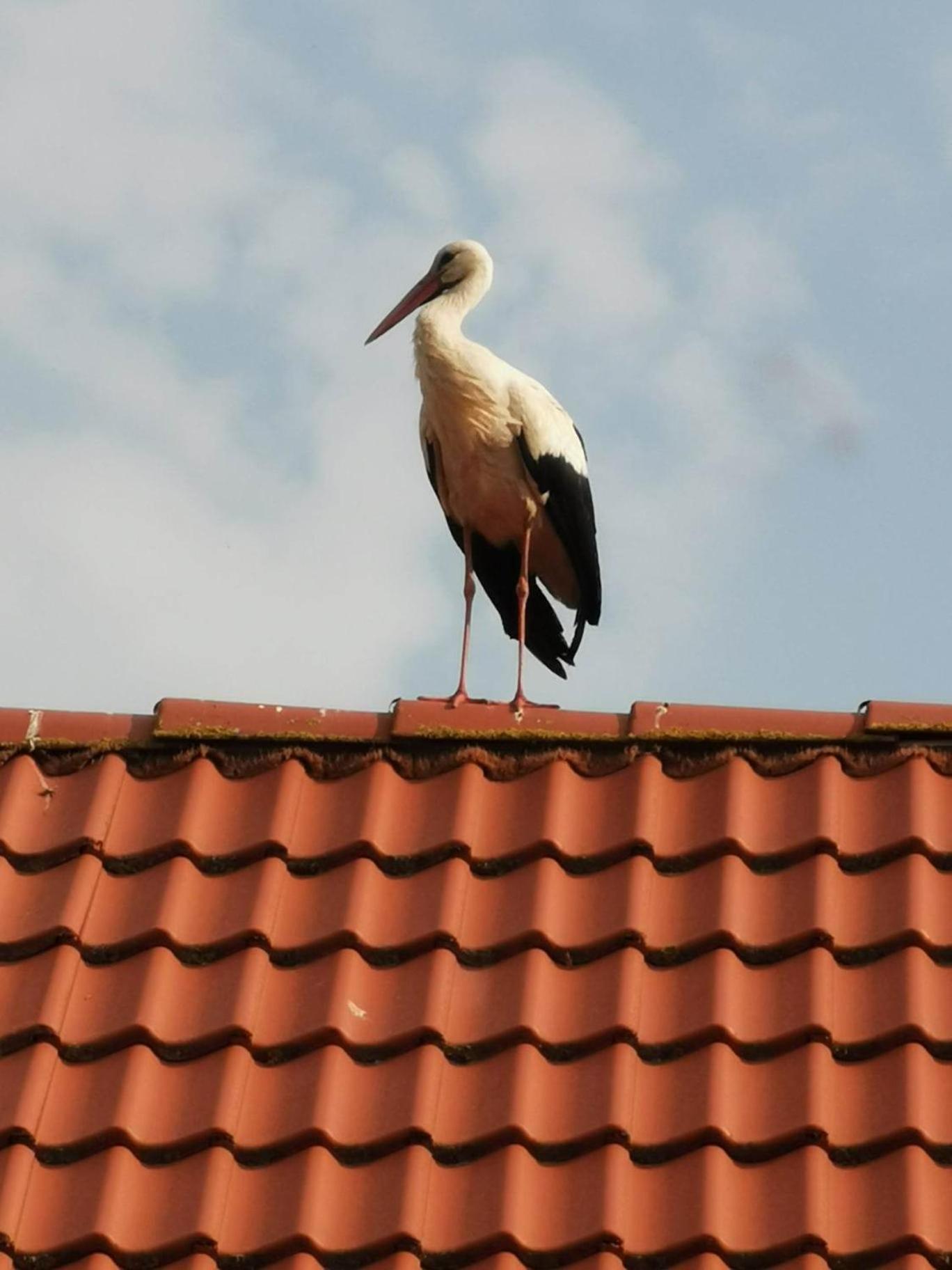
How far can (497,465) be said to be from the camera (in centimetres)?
829

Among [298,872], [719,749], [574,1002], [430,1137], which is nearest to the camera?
[430,1137]

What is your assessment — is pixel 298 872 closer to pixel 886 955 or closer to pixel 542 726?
pixel 542 726

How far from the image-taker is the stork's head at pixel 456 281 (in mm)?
8969

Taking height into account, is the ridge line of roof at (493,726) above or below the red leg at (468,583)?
below

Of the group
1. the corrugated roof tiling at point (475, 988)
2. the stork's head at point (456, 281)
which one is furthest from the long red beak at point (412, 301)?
Answer: the corrugated roof tiling at point (475, 988)

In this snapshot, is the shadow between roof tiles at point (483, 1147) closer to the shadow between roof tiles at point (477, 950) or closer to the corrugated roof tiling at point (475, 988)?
the corrugated roof tiling at point (475, 988)

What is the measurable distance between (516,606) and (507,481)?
28.1 inches

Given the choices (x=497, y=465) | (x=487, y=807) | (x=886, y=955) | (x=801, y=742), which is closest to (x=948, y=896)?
(x=886, y=955)

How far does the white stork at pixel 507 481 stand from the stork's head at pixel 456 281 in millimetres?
12

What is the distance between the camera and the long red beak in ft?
30.4

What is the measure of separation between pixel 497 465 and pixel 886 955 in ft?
13.3

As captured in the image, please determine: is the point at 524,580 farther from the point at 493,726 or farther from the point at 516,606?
the point at 493,726

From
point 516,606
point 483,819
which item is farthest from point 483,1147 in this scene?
point 516,606

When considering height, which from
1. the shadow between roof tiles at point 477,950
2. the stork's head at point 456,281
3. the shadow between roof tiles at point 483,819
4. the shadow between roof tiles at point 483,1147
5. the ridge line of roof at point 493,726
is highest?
the stork's head at point 456,281
